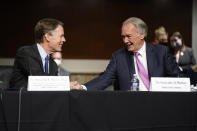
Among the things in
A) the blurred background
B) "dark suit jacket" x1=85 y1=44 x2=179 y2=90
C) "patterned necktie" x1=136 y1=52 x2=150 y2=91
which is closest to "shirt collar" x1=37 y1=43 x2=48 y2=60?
"dark suit jacket" x1=85 y1=44 x2=179 y2=90

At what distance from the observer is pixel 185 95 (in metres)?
2.35

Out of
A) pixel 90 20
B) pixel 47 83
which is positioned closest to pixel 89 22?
pixel 90 20

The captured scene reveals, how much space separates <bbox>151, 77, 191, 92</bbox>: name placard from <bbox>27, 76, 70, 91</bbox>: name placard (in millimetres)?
594

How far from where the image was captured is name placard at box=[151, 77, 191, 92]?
2385 millimetres

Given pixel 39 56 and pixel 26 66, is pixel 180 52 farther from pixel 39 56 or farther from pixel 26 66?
pixel 26 66

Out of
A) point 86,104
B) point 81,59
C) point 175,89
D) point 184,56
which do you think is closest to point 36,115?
point 86,104

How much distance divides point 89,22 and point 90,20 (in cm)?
5

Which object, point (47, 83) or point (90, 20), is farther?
point (90, 20)

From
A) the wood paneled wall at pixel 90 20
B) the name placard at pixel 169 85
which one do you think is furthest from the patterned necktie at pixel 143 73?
the wood paneled wall at pixel 90 20

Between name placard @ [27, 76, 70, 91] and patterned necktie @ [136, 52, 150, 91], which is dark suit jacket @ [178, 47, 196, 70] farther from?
name placard @ [27, 76, 70, 91]

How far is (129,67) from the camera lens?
3.21 m

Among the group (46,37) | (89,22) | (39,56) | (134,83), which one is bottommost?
(134,83)

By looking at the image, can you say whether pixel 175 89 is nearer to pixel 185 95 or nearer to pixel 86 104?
pixel 185 95

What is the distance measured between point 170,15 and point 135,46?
431 cm
